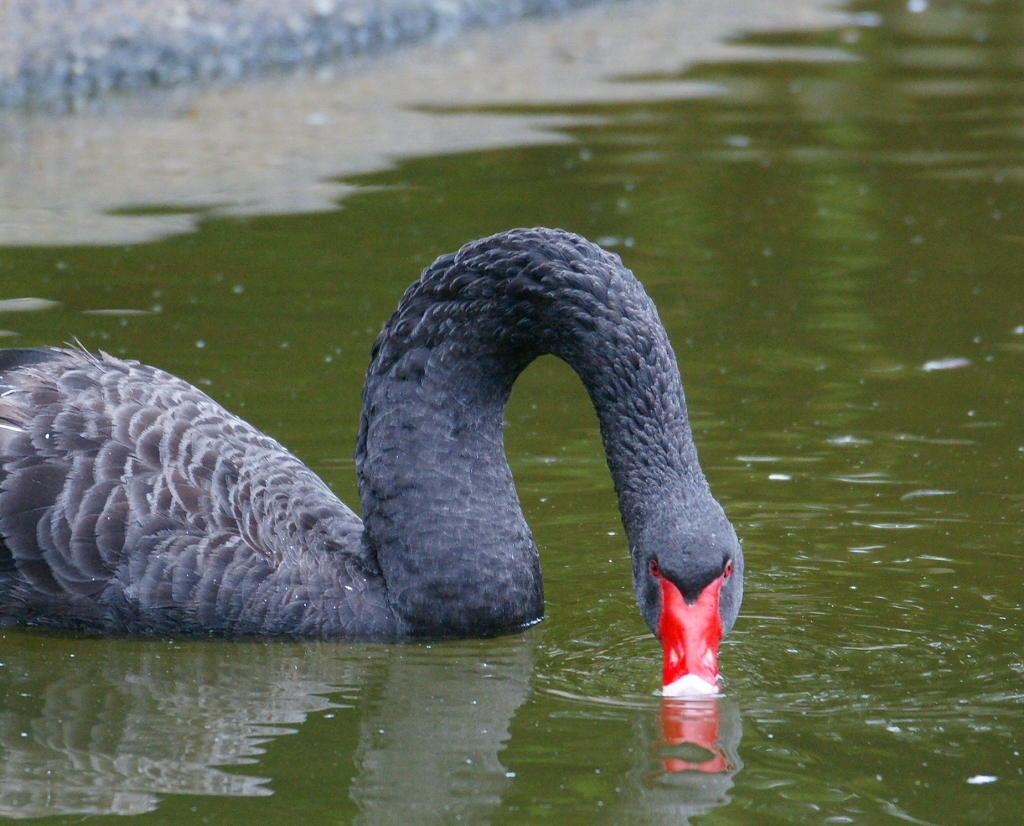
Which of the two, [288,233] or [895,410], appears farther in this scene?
[288,233]

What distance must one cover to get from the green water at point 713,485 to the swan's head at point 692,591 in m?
0.13

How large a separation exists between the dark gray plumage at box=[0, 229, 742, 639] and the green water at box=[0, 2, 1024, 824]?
15 centimetres

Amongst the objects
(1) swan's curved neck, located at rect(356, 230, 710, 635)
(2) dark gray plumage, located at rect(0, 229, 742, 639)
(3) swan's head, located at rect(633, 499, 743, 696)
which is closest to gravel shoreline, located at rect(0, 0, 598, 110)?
(2) dark gray plumage, located at rect(0, 229, 742, 639)

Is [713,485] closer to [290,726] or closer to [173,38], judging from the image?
[290,726]

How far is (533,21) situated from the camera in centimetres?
1839

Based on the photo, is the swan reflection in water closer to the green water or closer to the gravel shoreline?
the green water

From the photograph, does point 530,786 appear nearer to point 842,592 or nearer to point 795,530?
point 842,592

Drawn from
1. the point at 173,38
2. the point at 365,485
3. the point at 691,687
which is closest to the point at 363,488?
the point at 365,485

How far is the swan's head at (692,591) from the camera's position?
5.08m

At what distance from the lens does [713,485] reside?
7223mm

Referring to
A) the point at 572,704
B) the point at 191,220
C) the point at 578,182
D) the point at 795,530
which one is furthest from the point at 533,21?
the point at 572,704

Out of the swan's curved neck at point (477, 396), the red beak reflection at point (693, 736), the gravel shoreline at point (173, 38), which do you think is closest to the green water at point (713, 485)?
the red beak reflection at point (693, 736)

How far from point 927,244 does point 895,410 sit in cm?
292

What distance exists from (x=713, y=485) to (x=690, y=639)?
220cm
